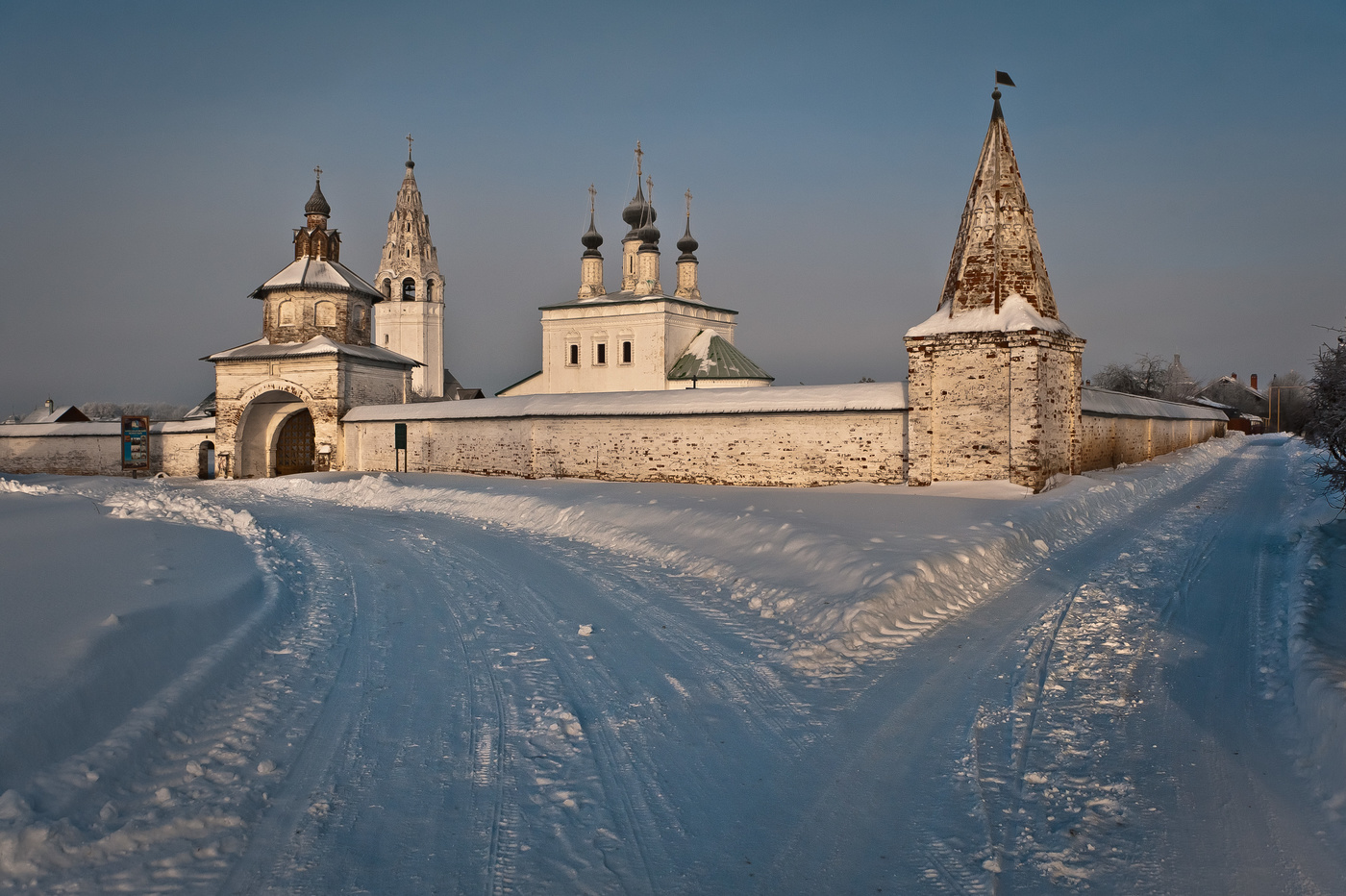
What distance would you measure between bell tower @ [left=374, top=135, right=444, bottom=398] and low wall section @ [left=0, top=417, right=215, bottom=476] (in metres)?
24.7

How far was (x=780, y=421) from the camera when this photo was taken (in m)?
18.0

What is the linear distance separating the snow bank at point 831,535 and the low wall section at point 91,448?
14.0 meters

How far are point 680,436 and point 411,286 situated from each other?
43.3 meters

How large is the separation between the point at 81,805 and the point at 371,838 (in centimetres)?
130

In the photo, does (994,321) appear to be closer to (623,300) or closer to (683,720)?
(683,720)

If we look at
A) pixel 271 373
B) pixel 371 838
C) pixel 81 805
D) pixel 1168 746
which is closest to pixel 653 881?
pixel 371 838

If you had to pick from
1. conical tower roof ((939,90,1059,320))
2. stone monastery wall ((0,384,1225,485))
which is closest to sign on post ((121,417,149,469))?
stone monastery wall ((0,384,1225,485))

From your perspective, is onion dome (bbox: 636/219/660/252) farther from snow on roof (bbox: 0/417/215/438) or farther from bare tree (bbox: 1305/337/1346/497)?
bare tree (bbox: 1305/337/1346/497)

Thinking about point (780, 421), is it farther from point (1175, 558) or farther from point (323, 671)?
Answer: point (323, 671)

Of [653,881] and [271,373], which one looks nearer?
[653,881]

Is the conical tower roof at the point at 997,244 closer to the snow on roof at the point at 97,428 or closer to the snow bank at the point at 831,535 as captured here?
the snow bank at the point at 831,535

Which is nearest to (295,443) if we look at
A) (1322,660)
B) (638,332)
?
(638,332)

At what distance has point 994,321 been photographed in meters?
15.5

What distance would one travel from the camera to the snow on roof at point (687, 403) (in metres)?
17.2
